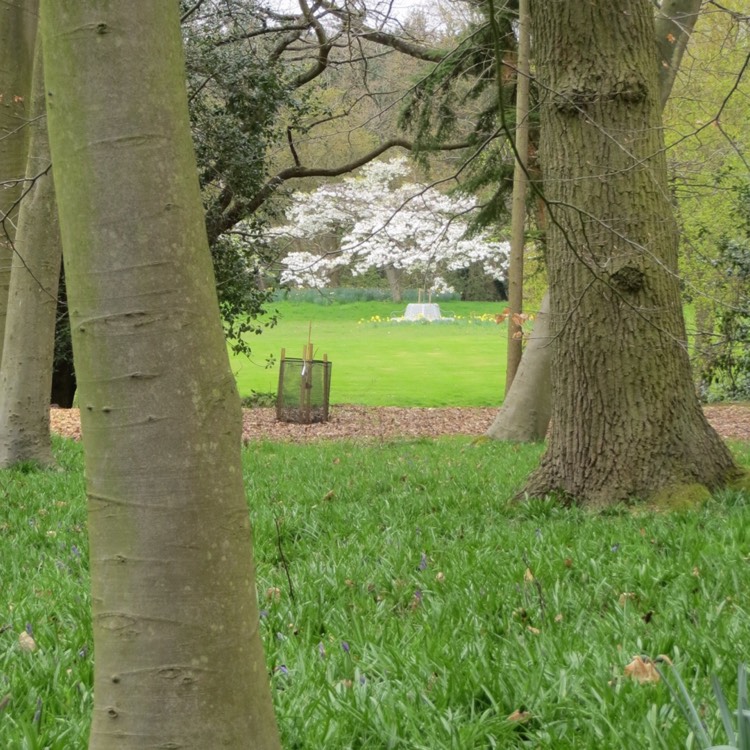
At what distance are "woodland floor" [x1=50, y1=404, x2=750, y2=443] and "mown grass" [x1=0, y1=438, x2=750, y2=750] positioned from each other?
329 inches

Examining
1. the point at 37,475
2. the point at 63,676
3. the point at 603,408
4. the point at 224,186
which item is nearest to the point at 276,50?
the point at 224,186

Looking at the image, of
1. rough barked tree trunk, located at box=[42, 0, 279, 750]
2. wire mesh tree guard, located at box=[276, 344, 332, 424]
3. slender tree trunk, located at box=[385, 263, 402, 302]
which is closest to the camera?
rough barked tree trunk, located at box=[42, 0, 279, 750]

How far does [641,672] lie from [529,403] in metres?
10.1

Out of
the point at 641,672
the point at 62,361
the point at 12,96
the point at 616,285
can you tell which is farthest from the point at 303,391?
the point at 641,672

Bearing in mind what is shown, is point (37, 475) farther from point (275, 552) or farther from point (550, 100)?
point (550, 100)

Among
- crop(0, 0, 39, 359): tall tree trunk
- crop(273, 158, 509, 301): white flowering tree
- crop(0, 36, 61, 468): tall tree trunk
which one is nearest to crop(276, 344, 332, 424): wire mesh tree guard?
crop(0, 0, 39, 359): tall tree trunk

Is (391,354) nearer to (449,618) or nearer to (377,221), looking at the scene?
(377,221)

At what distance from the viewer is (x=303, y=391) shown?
688 inches

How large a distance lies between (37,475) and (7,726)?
5.78 metres

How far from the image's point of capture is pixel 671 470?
5.37m

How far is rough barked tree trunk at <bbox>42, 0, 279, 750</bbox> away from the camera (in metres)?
1.64

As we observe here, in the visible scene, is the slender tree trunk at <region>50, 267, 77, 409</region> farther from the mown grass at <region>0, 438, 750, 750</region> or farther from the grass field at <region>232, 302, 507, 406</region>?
the mown grass at <region>0, 438, 750, 750</region>

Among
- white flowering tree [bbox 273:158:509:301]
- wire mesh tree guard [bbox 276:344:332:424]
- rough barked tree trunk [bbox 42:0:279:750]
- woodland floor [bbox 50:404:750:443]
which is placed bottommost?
woodland floor [bbox 50:404:750:443]

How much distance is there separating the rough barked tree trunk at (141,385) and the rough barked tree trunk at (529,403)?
35.6 ft
